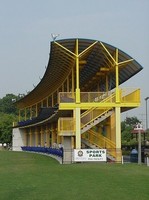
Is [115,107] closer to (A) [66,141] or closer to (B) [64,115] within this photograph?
(A) [66,141]

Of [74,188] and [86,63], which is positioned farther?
[86,63]

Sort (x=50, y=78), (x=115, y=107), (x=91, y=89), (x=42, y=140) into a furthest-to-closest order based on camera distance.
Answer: (x=42, y=140)
(x=91, y=89)
(x=50, y=78)
(x=115, y=107)

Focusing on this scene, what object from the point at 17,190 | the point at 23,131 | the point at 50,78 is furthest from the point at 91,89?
the point at 17,190

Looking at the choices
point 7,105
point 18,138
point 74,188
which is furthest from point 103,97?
point 7,105

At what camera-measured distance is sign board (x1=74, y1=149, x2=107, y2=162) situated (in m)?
32.4

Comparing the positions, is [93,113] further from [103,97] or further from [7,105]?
[7,105]

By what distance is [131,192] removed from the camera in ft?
51.8

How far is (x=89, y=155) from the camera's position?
107 ft

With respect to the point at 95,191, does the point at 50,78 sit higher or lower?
higher

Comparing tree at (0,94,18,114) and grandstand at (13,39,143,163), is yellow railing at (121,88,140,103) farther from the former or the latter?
tree at (0,94,18,114)

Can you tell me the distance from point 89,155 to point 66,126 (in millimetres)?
5075

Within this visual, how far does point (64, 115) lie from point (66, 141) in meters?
6.92

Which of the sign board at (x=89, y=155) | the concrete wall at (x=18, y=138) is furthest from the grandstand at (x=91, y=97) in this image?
the concrete wall at (x=18, y=138)

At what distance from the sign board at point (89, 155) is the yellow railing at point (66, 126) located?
4023 mm
